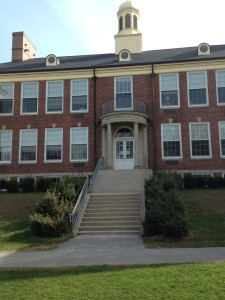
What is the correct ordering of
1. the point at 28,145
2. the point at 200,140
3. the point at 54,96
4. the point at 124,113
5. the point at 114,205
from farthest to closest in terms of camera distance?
the point at 54,96
the point at 28,145
the point at 200,140
the point at 124,113
the point at 114,205

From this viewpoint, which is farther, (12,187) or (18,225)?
(12,187)

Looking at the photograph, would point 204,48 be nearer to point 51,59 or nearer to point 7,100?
point 51,59

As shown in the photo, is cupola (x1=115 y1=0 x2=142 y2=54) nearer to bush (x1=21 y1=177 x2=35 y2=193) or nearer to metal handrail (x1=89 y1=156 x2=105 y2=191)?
metal handrail (x1=89 y1=156 x2=105 y2=191)

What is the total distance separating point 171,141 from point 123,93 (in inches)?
191

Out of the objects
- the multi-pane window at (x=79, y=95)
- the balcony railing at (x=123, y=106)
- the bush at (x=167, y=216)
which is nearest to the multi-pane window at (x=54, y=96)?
the multi-pane window at (x=79, y=95)

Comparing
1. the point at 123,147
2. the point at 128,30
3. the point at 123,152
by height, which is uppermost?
the point at 128,30

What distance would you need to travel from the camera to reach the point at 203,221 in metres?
15.3

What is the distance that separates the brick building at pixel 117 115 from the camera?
2525 centimetres

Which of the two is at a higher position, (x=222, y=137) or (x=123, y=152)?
(x=222, y=137)

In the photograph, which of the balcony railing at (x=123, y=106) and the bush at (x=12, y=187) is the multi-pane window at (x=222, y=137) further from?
the bush at (x=12, y=187)

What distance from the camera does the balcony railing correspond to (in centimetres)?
2583

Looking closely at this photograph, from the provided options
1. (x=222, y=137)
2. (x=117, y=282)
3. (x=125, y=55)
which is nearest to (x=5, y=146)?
(x=125, y=55)

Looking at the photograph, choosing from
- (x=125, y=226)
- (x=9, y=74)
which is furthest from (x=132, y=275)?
(x=9, y=74)

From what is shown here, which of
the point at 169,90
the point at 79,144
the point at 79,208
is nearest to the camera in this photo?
the point at 79,208
